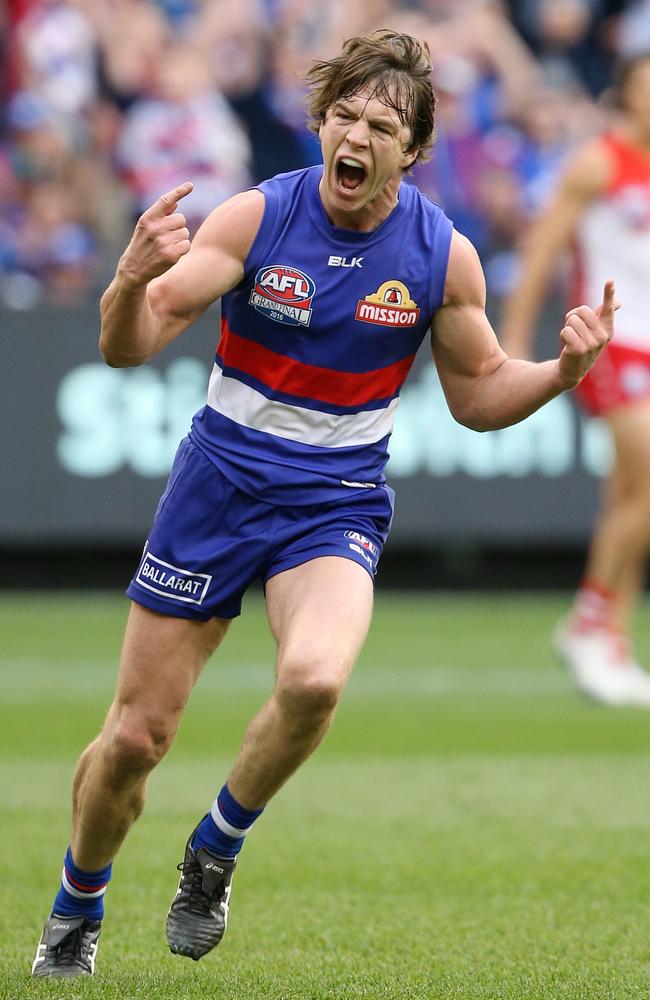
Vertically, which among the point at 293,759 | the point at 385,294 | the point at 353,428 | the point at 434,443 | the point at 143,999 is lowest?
the point at 434,443

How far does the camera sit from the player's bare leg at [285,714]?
13.5 ft

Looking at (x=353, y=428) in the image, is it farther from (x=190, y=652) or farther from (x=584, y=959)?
(x=584, y=959)

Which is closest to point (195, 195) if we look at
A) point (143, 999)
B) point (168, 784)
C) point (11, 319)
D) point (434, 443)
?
point (11, 319)

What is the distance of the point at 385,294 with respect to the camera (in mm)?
4508

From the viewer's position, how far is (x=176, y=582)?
14.5 ft

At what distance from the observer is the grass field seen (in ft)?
14.1

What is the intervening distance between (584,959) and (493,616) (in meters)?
8.13

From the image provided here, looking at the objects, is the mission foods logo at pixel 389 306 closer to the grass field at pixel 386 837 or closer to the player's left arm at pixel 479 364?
the player's left arm at pixel 479 364

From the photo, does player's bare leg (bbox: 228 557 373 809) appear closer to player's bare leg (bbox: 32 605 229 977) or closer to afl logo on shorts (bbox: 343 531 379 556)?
afl logo on shorts (bbox: 343 531 379 556)

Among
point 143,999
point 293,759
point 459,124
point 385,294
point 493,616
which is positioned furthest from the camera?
point 459,124

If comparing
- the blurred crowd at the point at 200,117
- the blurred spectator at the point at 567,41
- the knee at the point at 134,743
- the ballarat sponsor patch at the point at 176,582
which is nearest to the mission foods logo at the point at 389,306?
the ballarat sponsor patch at the point at 176,582

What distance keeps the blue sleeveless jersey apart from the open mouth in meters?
0.16

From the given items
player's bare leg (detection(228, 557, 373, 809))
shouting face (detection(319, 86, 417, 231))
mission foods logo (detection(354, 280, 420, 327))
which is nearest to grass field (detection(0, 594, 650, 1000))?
player's bare leg (detection(228, 557, 373, 809))

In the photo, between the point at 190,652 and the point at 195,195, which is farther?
the point at 195,195
